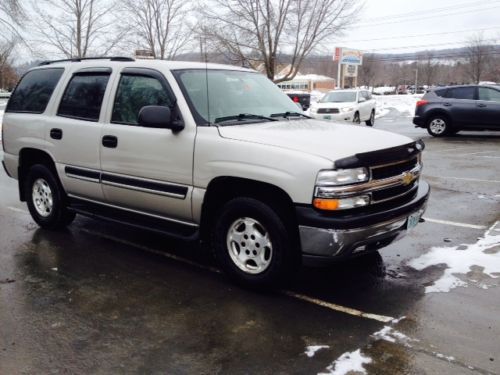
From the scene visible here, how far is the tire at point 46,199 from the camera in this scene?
18.9 ft

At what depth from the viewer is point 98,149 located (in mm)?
5055

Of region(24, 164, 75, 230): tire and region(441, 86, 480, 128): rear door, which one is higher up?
region(441, 86, 480, 128): rear door

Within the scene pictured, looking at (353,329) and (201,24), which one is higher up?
(201,24)

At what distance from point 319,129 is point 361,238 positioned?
3.80 feet

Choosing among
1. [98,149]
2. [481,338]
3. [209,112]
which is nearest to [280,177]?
[209,112]

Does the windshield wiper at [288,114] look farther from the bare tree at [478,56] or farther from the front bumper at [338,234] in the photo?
the bare tree at [478,56]

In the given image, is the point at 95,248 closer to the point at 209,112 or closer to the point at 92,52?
the point at 209,112

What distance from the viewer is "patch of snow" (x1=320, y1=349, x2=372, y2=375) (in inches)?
120

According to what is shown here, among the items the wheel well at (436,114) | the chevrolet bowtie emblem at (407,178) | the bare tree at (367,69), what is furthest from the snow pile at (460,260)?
the bare tree at (367,69)

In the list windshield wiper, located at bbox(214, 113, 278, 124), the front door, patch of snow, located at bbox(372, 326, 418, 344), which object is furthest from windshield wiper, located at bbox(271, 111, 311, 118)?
patch of snow, located at bbox(372, 326, 418, 344)

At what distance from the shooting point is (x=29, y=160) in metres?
6.07

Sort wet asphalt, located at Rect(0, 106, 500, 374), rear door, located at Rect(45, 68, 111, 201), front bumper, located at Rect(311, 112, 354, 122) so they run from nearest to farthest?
wet asphalt, located at Rect(0, 106, 500, 374) < rear door, located at Rect(45, 68, 111, 201) < front bumper, located at Rect(311, 112, 354, 122)

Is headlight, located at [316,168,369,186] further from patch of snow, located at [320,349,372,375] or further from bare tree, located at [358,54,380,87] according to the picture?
bare tree, located at [358,54,380,87]

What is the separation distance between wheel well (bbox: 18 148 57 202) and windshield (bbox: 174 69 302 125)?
6.85 ft
